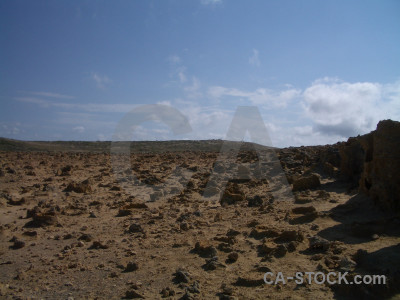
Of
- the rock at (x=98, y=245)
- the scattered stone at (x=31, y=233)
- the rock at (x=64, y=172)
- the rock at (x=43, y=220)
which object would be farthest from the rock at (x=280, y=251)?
the rock at (x=64, y=172)

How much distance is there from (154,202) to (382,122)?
5.14 metres

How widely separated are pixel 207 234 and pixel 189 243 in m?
0.53

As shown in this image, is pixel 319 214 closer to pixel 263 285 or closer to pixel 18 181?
pixel 263 285

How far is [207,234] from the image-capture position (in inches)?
224

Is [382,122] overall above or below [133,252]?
above

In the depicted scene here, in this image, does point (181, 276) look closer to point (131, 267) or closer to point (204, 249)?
point (131, 267)

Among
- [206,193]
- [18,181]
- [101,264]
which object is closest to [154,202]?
[206,193]

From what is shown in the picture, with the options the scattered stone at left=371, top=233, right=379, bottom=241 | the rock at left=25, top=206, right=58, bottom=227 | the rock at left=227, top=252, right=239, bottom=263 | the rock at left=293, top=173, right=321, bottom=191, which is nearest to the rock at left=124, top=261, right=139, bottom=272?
the rock at left=227, top=252, right=239, bottom=263

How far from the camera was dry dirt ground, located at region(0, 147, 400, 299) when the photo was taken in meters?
3.79

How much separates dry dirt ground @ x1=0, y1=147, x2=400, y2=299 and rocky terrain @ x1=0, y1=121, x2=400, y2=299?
0.02 meters

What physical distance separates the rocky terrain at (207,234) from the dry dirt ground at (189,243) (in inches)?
0.7

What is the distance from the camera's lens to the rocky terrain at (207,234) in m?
3.84

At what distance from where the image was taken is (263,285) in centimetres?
381

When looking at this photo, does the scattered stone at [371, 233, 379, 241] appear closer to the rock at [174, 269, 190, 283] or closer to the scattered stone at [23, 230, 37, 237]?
the rock at [174, 269, 190, 283]
